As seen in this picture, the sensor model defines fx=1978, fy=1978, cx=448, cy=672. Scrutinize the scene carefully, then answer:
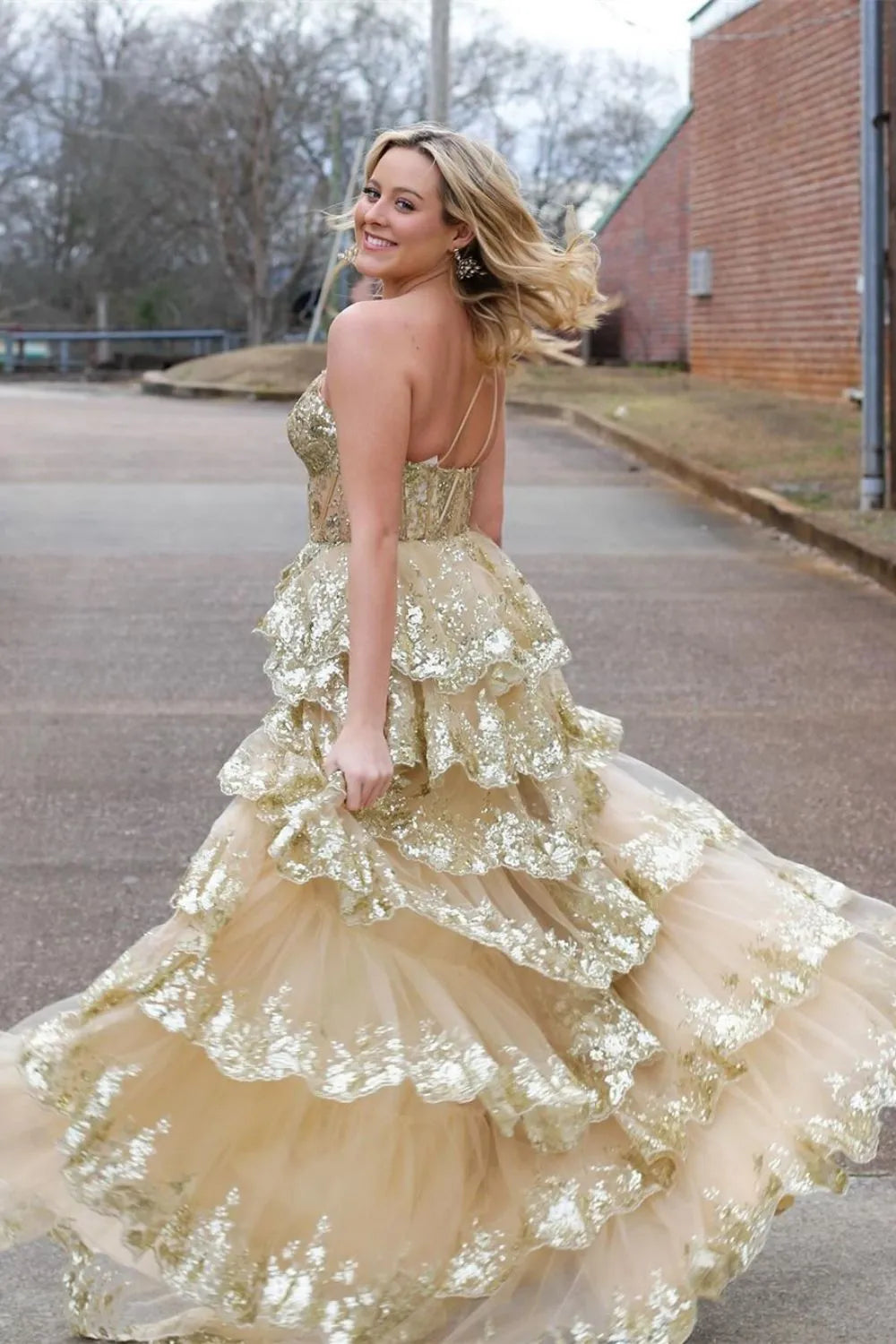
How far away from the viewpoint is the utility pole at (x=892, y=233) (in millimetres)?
13734

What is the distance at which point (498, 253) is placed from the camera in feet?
9.97

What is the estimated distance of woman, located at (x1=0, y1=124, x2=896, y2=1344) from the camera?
9.37 ft

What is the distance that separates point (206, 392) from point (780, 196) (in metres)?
11.2

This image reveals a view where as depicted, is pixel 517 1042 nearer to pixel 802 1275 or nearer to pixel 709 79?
pixel 802 1275

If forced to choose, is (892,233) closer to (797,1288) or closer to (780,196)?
(797,1288)

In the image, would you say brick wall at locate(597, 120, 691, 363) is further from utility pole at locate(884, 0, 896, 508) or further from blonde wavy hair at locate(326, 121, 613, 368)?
blonde wavy hair at locate(326, 121, 613, 368)

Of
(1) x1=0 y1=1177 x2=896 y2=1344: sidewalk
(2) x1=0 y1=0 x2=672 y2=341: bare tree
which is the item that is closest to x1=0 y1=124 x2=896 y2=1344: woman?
(1) x1=0 y1=1177 x2=896 y2=1344: sidewalk

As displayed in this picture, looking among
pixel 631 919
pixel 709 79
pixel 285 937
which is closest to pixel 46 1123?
pixel 285 937

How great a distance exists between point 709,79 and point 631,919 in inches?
1107

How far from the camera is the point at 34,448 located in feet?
71.5

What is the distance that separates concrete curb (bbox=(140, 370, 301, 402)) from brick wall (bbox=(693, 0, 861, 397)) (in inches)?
259

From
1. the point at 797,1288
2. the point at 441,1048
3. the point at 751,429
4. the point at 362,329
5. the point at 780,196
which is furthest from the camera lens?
the point at 780,196

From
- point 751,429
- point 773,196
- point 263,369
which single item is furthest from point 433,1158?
point 263,369

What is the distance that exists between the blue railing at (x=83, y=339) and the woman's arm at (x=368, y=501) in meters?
44.9
